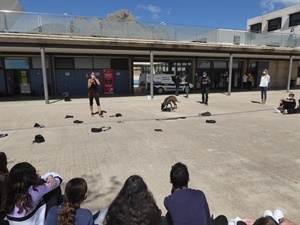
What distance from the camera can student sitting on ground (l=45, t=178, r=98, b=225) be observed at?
187 centimetres

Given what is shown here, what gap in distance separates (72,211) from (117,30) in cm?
1342

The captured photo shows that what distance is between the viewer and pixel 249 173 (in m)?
4.29

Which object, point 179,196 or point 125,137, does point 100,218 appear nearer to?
point 179,196

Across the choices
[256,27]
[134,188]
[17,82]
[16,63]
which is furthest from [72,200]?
[256,27]

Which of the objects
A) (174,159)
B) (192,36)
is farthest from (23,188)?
(192,36)

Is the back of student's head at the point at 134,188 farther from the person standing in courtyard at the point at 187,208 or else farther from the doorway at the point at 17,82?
the doorway at the point at 17,82

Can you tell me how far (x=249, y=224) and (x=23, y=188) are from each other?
7.44 ft

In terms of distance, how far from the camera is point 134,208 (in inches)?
64.7

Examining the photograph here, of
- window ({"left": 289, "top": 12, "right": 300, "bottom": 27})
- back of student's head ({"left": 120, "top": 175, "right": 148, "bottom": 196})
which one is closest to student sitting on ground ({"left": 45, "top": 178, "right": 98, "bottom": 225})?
back of student's head ({"left": 120, "top": 175, "right": 148, "bottom": 196})

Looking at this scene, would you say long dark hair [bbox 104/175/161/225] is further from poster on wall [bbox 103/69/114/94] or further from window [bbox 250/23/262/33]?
window [bbox 250/23/262/33]

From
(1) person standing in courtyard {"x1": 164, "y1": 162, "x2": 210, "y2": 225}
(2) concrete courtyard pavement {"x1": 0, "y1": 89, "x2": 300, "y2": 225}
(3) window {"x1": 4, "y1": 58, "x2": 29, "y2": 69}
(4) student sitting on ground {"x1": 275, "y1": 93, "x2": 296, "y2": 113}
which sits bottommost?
(2) concrete courtyard pavement {"x1": 0, "y1": 89, "x2": 300, "y2": 225}

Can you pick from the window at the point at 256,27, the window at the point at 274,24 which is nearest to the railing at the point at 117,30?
the window at the point at 274,24

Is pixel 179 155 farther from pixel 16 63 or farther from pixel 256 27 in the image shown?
pixel 256 27

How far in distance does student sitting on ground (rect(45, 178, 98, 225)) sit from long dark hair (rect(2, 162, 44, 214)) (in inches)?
10.5
